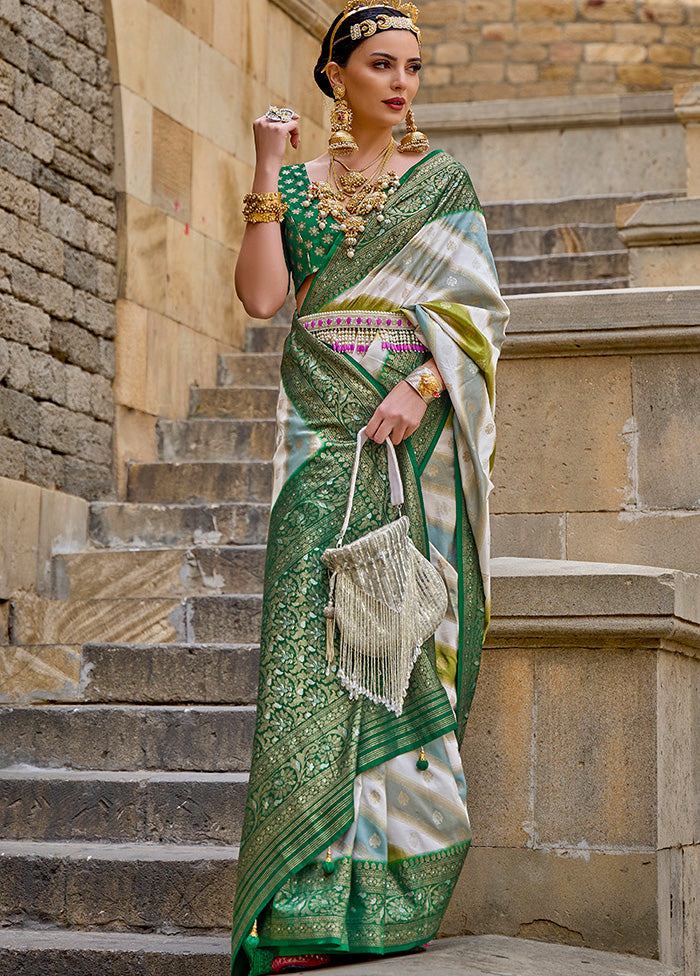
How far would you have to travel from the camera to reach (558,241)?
862 cm

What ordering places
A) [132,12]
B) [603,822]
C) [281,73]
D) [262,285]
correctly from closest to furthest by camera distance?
1. [262,285]
2. [603,822]
3. [132,12]
4. [281,73]

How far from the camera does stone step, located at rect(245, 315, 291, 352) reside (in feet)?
27.7

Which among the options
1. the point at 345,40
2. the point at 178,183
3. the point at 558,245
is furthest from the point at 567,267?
the point at 345,40

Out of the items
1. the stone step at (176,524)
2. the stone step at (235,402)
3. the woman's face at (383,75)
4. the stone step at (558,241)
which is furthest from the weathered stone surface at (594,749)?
the stone step at (558,241)

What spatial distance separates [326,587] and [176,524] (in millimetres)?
3735

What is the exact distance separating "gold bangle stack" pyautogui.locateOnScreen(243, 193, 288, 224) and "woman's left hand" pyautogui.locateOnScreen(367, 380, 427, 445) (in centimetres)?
43

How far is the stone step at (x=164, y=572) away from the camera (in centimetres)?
607

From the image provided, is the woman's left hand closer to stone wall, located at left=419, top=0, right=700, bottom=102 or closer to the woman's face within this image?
the woman's face

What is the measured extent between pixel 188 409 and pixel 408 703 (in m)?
5.16

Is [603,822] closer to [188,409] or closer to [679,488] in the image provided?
[679,488]

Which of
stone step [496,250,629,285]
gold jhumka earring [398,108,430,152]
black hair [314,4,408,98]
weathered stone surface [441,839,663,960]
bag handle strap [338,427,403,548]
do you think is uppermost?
stone step [496,250,629,285]

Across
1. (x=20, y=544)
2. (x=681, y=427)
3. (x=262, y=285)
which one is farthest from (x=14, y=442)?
(x=262, y=285)

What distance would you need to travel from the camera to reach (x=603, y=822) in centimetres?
338

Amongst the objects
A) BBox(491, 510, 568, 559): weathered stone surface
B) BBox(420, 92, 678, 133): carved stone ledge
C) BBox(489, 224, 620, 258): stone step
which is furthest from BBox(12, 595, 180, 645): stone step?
BBox(420, 92, 678, 133): carved stone ledge
